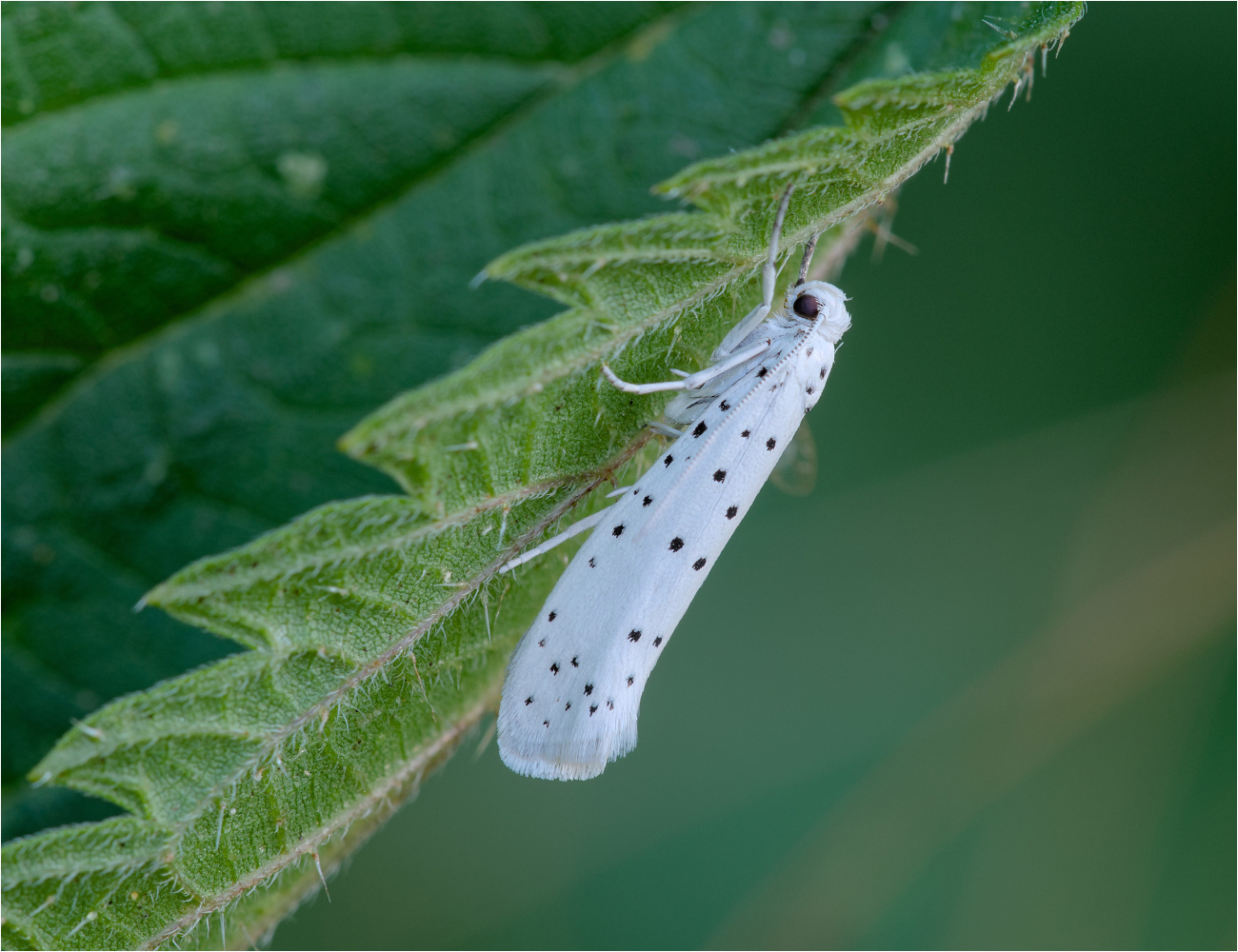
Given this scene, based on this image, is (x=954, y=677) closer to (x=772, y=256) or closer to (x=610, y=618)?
(x=610, y=618)

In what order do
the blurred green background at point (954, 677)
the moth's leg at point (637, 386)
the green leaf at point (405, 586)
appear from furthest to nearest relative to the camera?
the blurred green background at point (954, 677), the moth's leg at point (637, 386), the green leaf at point (405, 586)

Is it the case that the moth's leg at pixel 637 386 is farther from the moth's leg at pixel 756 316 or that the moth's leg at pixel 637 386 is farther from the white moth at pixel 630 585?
the moth's leg at pixel 756 316

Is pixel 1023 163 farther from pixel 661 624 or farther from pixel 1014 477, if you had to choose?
pixel 661 624

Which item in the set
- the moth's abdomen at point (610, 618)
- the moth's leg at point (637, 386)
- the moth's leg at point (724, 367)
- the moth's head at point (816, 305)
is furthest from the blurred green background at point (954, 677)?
the moth's leg at point (637, 386)

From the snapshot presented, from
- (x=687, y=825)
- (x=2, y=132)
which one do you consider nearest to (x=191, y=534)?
(x=2, y=132)

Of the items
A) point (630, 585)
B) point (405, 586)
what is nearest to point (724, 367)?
point (630, 585)

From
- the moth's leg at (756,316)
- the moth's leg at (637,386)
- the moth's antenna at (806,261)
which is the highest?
the moth's antenna at (806,261)

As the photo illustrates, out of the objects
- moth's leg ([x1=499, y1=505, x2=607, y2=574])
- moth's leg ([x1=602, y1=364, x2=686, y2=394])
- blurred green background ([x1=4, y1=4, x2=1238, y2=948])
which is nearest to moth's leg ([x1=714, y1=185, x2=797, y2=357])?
moth's leg ([x1=602, y1=364, x2=686, y2=394])
